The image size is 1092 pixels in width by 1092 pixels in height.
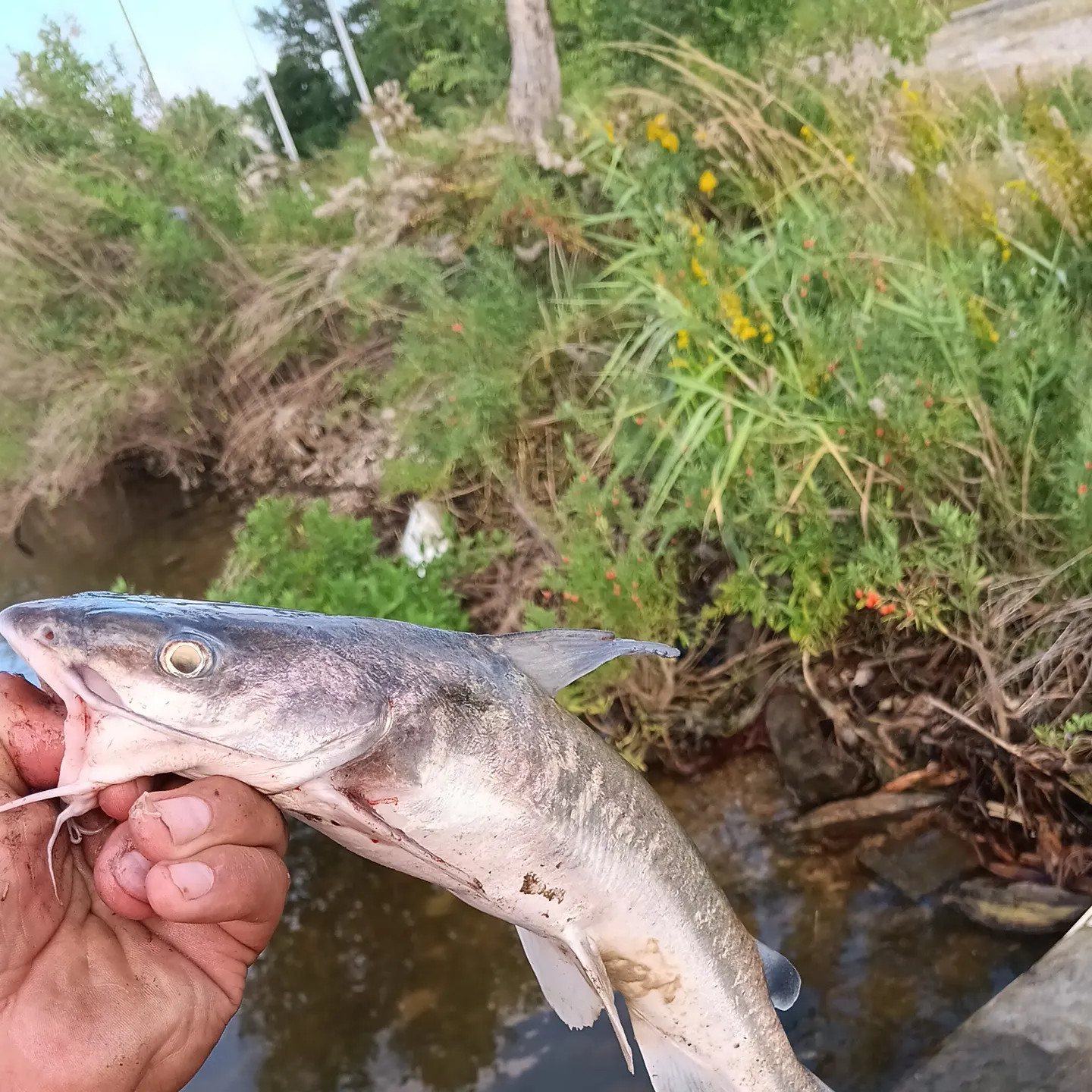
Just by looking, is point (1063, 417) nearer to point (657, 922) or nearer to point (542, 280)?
point (657, 922)

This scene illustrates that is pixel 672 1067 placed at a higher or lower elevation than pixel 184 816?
lower

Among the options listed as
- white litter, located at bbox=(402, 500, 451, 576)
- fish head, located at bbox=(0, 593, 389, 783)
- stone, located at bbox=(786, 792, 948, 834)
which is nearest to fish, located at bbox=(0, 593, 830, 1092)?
fish head, located at bbox=(0, 593, 389, 783)

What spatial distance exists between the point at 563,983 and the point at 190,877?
1011 mm

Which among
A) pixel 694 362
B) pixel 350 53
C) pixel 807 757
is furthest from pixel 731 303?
pixel 350 53

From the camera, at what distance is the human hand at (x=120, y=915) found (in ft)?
4.94

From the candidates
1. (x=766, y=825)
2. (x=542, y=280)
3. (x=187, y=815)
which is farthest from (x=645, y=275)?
(x=187, y=815)

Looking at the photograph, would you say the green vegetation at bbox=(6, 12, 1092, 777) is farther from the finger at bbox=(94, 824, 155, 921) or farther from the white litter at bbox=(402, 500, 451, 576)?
the finger at bbox=(94, 824, 155, 921)

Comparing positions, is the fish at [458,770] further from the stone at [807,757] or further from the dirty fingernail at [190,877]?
the stone at [807,757]

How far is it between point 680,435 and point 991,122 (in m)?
2.08

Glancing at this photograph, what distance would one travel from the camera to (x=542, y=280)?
4961 mm

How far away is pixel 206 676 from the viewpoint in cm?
134

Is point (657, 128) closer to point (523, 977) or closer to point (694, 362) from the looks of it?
point (694, 362)

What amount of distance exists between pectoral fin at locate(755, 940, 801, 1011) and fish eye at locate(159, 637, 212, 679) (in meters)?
1.64

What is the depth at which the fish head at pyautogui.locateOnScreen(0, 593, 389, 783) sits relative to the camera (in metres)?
1.29
